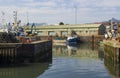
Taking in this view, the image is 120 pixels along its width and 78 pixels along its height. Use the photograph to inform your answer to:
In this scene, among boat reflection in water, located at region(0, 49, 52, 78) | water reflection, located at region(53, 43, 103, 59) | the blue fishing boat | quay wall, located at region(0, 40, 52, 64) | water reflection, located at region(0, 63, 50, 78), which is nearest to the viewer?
water reflection, located at region(0, 63, 50, 78)

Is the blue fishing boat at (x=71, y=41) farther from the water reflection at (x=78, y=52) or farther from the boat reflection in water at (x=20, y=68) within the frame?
the boat reflection in water at (x=20, y=68)

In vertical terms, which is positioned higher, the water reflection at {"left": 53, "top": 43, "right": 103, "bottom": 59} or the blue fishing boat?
the blue fishing boat

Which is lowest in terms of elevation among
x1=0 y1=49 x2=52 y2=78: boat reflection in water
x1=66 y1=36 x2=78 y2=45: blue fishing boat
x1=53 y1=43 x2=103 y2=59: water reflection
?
x1=53 y1=43 x2=103 y2=59: water reflection

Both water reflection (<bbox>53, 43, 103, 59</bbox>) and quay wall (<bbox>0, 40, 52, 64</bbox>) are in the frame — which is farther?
water reflection (<bbox>53, 43, 103, 59</bbox>)

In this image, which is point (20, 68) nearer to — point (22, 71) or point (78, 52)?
point (22, 71)

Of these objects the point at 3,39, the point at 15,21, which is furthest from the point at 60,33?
the point at 3,39

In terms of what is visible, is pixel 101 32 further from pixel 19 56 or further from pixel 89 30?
pixel 19 56

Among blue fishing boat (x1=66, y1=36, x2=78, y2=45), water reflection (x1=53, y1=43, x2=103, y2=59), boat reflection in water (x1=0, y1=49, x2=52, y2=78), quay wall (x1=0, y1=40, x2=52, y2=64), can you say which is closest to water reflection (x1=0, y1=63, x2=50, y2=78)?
boat reflection in water (x1=0, y1=49, x2=52, y2=78)

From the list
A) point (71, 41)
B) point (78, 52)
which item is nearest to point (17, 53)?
point (78, 52)

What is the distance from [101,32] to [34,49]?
7330cm

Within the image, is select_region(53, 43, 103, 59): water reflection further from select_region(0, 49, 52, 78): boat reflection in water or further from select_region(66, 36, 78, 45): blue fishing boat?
select_region(66, 36, 78, 45): blue fishing boat

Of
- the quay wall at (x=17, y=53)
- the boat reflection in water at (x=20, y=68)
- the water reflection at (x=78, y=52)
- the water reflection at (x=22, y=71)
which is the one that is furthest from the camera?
the water reflection at (x=78, y=52)

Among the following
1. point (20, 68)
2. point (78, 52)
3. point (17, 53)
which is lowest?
point (78, 52)

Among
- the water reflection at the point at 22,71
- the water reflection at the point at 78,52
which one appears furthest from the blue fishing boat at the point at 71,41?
the water reflection at the point at 22,71
